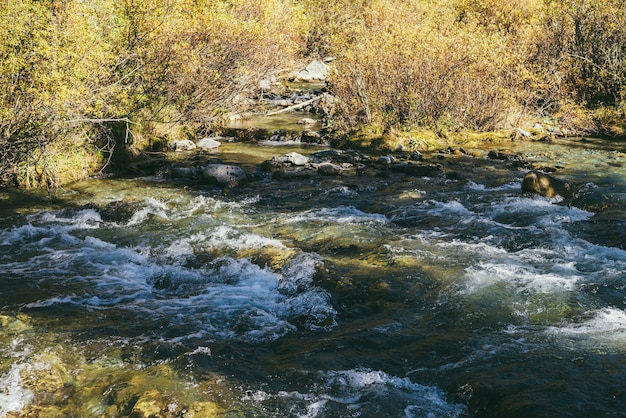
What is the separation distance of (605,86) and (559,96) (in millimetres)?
2148

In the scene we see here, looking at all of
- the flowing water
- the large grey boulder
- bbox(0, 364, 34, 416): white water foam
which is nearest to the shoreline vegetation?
the flowing water

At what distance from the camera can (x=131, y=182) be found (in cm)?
1588

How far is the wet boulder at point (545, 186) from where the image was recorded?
45.0 feet

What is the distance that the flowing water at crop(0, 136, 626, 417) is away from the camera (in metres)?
5.65

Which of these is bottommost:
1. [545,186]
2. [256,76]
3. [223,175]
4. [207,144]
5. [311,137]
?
[311,137]

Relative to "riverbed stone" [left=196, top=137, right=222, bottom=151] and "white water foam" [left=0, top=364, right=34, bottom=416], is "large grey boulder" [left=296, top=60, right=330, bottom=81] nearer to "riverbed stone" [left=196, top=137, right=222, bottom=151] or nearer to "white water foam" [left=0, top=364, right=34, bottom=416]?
"riverbed stone" [left=196, top=137, right=222, bottom=151]

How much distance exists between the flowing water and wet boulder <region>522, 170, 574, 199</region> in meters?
0.56

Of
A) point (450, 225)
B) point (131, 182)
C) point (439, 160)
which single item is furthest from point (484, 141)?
point (131, 182)

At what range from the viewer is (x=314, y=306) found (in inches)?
315

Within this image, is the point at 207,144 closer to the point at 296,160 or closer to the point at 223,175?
the point at 296,160

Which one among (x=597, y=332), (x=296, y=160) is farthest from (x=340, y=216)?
(x=597, y=332)

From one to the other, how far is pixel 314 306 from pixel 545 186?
335 inches

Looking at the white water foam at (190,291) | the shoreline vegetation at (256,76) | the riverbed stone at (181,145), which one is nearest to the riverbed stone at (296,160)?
the shoreline vegetation at (256,76)

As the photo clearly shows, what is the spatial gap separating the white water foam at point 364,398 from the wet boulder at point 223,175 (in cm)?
1030
